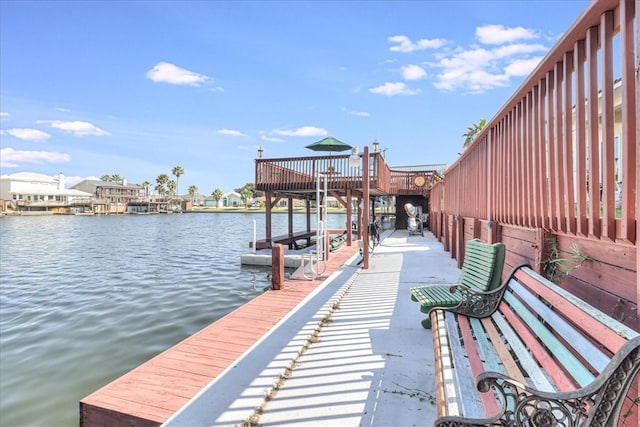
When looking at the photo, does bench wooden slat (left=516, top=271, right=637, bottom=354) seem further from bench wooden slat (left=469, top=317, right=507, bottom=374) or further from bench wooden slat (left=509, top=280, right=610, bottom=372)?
bench wooden slat (left=469, top=317, right=507, bottom=374)

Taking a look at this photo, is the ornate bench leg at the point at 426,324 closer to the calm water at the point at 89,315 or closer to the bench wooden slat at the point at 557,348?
the bench wooden slat at the point at 557,348

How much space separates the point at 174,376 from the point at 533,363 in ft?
9.18

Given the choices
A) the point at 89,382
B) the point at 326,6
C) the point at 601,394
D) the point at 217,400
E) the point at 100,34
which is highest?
the point at 100,34

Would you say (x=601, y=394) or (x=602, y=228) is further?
(x=602, y=228)

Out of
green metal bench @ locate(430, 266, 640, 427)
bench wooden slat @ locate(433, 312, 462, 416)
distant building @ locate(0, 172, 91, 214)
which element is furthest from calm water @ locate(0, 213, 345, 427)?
distant building @ locate(0, 172, 91, 214)

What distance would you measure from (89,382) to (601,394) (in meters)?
5.56

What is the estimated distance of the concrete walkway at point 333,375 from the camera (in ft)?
7.89

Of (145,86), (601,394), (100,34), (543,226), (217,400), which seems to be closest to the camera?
(601,394)

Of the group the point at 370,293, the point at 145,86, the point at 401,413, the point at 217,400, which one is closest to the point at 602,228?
the point at 401,413

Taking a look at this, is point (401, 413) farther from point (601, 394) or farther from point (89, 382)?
point (89, 382)

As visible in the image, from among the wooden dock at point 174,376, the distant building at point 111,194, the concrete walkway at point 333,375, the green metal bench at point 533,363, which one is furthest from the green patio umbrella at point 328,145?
the distant building at point 111,194

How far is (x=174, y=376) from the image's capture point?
306 cm

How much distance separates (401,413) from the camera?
2383 millimetres

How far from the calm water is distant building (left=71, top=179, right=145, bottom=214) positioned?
69161 millimetres
